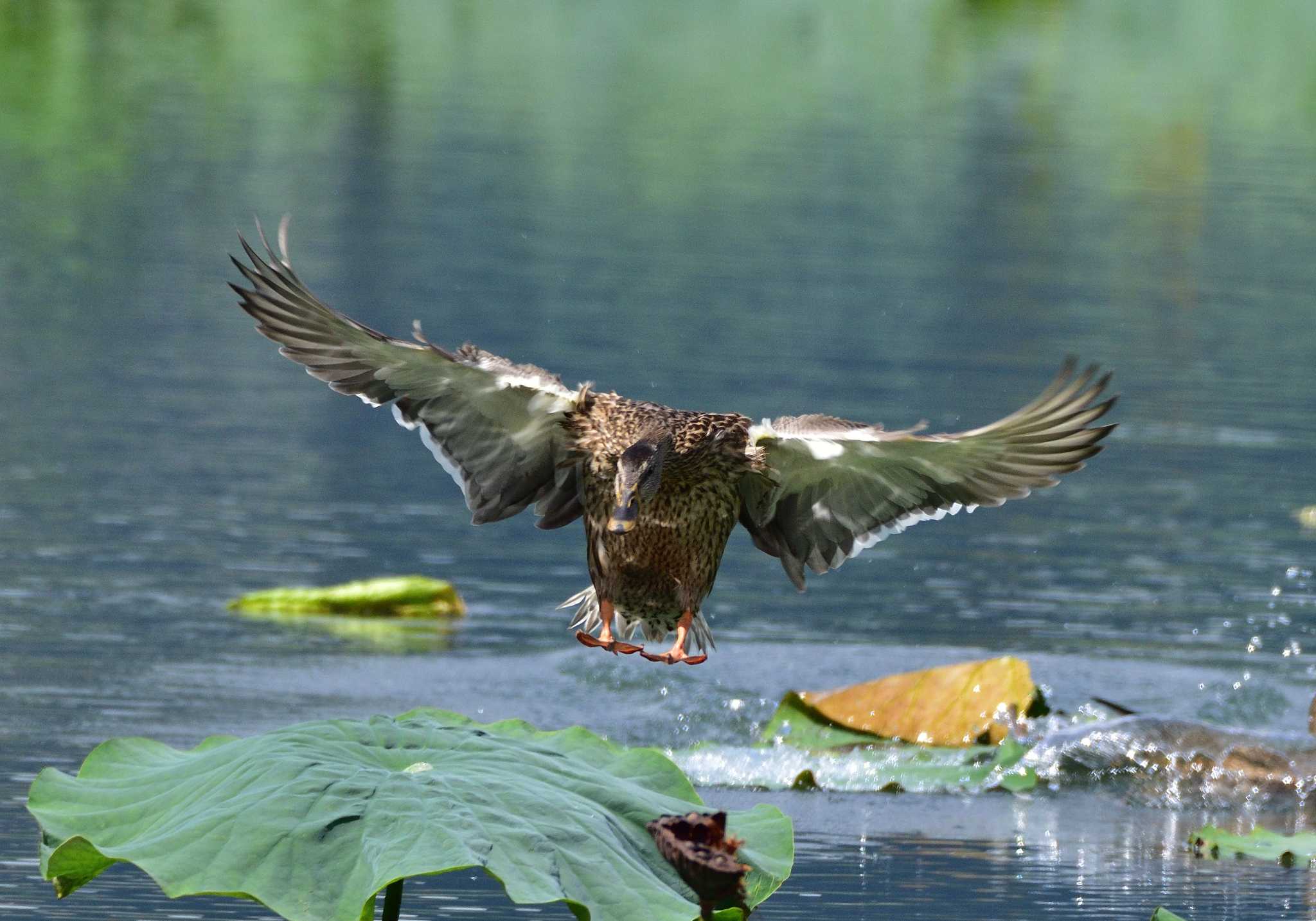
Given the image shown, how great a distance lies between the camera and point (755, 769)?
9562mm

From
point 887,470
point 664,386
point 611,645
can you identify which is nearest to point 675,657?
point 611,645

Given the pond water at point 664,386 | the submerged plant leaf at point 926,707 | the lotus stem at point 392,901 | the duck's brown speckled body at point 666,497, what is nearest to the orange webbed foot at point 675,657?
the duck's brown speckled body at point 666,497

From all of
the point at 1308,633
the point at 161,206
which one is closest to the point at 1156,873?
the point at 1308,633

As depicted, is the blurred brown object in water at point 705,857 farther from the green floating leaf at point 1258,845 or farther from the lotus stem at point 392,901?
the green floating leaf at point 1258,845

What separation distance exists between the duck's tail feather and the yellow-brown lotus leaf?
205 cm

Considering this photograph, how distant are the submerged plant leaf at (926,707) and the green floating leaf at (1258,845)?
4.02ft

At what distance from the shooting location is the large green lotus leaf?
494cm

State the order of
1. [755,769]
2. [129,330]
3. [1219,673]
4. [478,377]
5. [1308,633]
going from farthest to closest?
[129,330]
[1308,633]
[1219,673]
[755,769]
[478,377]

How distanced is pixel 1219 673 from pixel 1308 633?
1.24 meters

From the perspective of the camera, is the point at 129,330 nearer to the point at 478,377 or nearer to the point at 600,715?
the point at 600,715

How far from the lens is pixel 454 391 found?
745 cm

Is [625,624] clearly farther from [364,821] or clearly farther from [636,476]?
[364,821]

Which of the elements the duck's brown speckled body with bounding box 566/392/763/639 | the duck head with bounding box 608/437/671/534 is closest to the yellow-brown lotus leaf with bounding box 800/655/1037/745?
the duck's brown speckled body with bounding box 566/392/763/639

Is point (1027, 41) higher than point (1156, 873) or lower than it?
higher
